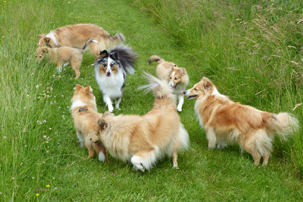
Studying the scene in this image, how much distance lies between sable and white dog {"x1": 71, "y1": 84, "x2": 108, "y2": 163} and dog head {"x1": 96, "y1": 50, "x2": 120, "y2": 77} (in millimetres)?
1371

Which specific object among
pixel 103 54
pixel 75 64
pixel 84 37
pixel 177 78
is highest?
pixel 103 54

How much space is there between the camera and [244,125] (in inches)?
172

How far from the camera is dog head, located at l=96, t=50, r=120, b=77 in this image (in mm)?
6430

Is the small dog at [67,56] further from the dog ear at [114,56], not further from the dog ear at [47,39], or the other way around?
the dog ear at [114,56]

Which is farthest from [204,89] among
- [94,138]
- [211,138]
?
[94,138]

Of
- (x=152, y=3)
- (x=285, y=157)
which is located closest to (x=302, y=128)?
(x=285, y=157)

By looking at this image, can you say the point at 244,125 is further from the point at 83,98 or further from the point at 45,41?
the point at 45,41

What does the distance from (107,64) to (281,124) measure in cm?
380

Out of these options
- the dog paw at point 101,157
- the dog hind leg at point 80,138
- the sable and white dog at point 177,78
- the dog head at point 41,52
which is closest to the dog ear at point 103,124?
the dog paw at point 101,157

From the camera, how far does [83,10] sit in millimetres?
14086

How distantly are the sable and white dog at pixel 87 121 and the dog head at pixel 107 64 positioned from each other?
Result: 4.50 feet

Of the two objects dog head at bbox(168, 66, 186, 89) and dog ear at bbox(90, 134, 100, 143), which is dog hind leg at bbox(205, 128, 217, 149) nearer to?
dog ear at bbox(90, 134, 100, 143)

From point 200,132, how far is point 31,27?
5.41 metres

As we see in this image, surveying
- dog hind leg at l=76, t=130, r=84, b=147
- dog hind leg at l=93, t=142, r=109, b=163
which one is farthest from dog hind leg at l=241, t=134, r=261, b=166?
dog hind leg at l=76, t=130, r=84, b=147
